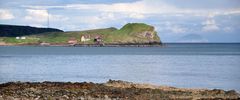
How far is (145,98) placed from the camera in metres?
32.0

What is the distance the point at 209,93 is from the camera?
37.1 m

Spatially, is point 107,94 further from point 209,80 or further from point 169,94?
point 209,80

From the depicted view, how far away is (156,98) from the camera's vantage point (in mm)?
32375

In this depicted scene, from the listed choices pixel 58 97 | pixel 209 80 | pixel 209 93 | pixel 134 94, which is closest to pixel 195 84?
pixel 209 80

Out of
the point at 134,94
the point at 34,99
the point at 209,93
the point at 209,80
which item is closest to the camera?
the point at 34,99

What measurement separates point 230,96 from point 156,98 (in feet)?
20.5

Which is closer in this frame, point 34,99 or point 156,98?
point 34,99

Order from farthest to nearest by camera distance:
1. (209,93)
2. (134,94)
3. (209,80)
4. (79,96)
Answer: (209,80) → (209,93) → (134,94) → (79,96)

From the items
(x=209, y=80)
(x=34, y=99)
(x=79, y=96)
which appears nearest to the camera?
(x=34, y=99)

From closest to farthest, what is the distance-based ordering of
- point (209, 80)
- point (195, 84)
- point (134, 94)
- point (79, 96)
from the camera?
point (79, 96) → point (134, 94) → point (195, 84) → point (209, 80)

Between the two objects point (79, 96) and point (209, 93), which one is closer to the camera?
point (79, 96)

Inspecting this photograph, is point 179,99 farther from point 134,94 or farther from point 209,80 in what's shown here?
point 209,80

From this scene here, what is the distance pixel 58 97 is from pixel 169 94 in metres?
7.72

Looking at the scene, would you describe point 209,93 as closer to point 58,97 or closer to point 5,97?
point 58,97
